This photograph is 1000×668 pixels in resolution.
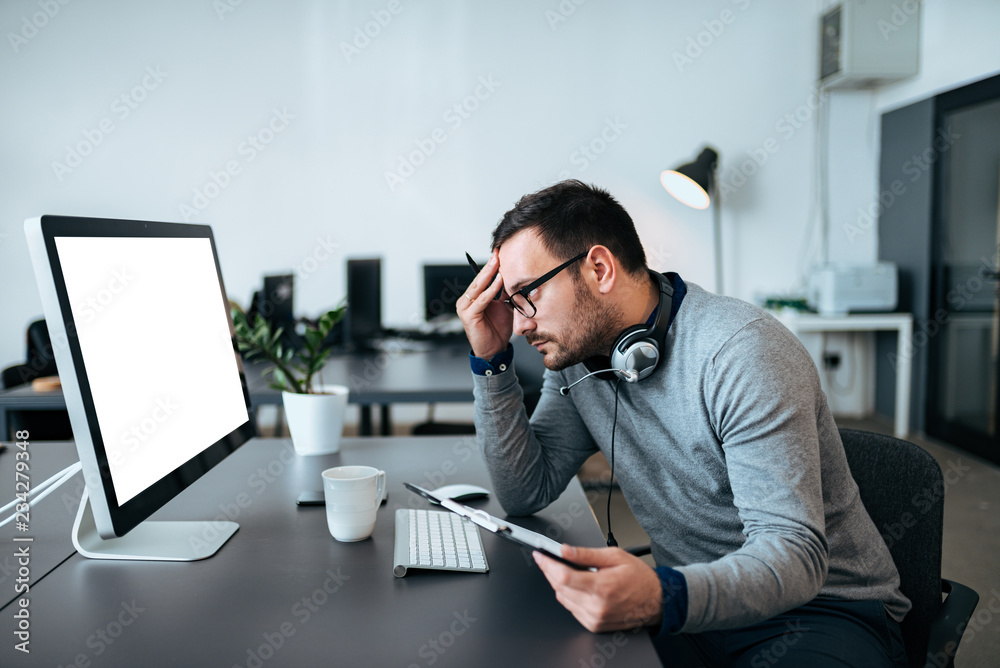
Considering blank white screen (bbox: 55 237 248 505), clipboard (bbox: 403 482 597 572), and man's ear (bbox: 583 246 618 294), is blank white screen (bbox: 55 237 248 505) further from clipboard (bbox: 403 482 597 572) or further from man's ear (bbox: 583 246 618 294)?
man's ear (bbox: 583 246 618 294)

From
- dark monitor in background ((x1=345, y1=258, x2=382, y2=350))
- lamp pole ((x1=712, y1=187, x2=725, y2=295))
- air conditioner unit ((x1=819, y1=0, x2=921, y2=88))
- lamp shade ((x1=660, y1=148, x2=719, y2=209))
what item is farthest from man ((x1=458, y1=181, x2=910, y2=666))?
air conditioner unit ((x1=819, y1=0, x2=921, y2=88))

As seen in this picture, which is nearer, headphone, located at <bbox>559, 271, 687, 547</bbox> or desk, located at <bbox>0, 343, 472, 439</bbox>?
headphone, located at <bbox>559, 271, 687, 547</bbox>

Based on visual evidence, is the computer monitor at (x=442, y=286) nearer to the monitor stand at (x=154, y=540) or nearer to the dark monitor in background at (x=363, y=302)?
the dark monitor in background at (x=363, y=302)

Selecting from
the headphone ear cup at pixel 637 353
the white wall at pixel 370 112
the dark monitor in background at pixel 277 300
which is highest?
the white wall at pixel 370 112

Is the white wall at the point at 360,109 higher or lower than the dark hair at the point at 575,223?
higher

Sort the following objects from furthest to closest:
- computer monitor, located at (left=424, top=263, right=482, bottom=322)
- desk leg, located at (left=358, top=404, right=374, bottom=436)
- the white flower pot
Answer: computer monitor, located at (left=424, top=263, right=482, bottom=322) < desk leg, located at (left=358, top=404, right=374, bottom=436) < the white flower pot

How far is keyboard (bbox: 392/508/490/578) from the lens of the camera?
0.95m

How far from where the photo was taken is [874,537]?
1101 millimetres

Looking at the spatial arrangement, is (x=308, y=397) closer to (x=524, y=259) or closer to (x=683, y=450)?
(x=524, y=259)

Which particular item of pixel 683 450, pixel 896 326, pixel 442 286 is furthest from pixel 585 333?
pixel 896 326

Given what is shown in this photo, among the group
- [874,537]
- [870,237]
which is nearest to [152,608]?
[874,537]

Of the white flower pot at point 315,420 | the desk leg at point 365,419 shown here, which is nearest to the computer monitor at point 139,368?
the white flower pot at point 315,420

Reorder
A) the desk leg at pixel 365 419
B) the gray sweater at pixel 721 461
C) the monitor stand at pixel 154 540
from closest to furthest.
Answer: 1. the gray sweater at pixel 721 461
2. the monitor stand at pixel 154 540
3. the desk leg at pixel 365 419

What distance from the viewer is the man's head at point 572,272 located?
45.9 inches
